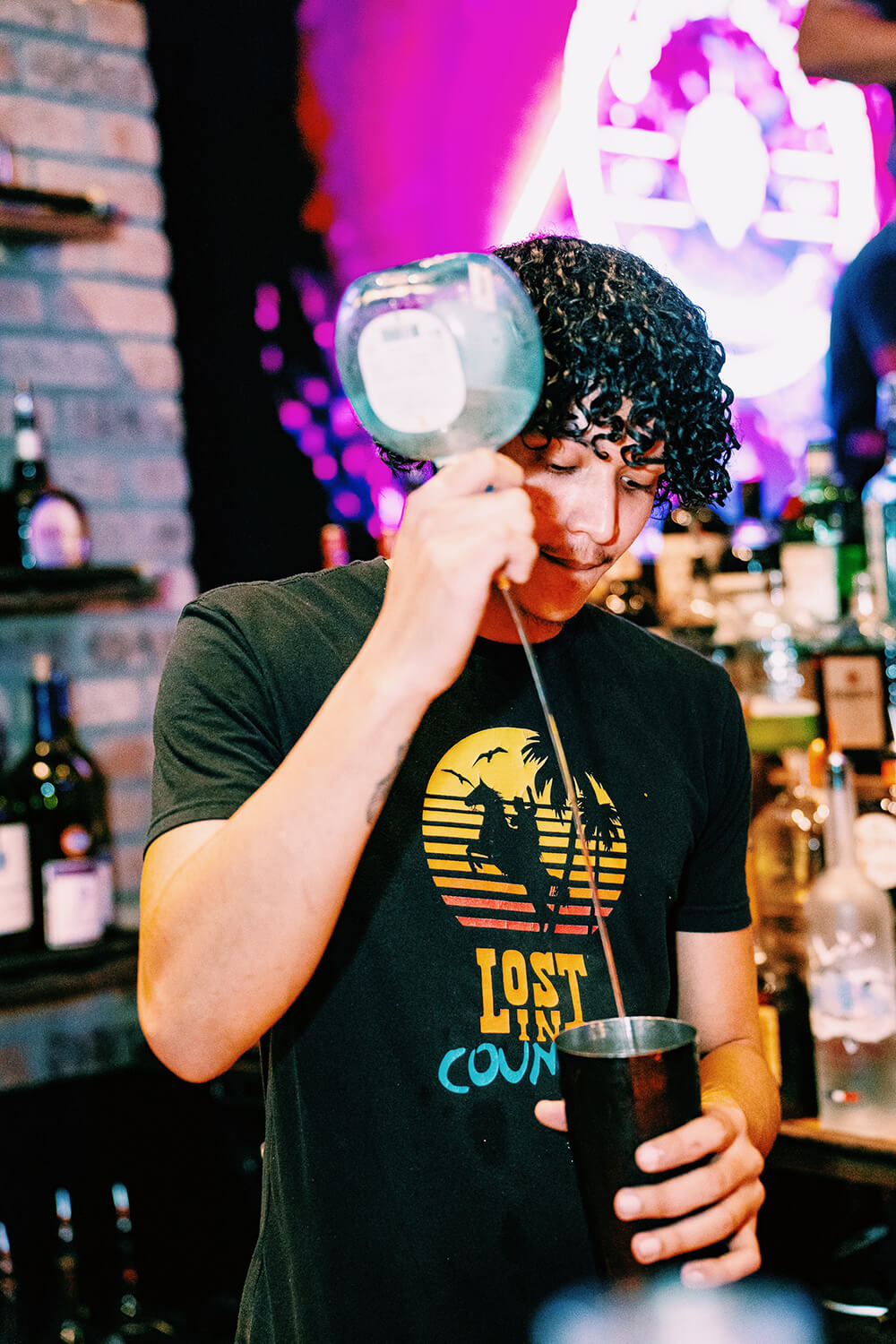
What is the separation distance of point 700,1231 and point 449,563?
0.46m

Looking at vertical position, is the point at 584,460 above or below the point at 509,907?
above

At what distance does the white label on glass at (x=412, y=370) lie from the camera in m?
0.78

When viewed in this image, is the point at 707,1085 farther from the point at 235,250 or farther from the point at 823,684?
the point at 235,250

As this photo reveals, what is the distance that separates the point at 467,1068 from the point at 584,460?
55 centimetres

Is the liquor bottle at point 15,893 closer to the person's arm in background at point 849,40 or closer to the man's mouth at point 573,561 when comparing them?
the man's mouth at point 573,561

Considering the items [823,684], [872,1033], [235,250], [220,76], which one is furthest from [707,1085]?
[220,76]

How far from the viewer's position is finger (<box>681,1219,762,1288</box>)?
785mm

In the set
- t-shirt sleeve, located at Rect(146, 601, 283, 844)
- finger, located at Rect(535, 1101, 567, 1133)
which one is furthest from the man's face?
finger, located at Rect(535, 1101, 567, 1133)

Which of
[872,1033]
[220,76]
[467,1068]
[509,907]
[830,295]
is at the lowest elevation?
[872,1033]

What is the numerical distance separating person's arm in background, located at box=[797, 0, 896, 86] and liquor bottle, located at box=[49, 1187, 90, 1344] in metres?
2.30

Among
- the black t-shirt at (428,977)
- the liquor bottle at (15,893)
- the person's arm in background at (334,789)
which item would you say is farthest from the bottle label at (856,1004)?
the liquor bottle at (15,893)

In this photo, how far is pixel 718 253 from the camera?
2.75 metres

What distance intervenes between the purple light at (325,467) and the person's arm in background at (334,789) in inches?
70.0

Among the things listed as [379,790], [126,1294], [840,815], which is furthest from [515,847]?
[126,1294]
